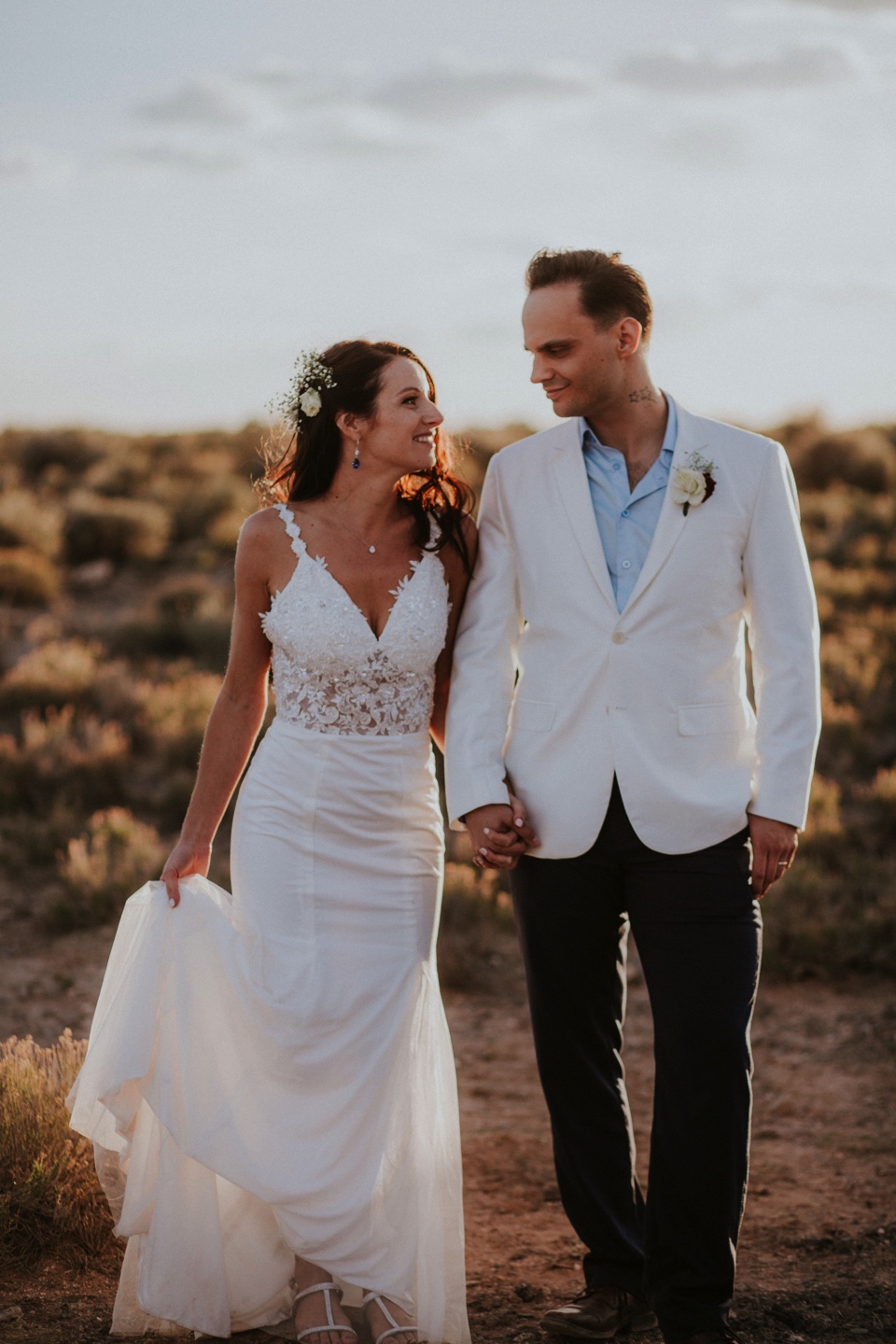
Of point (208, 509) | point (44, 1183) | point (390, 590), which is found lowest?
point (44, 1183)

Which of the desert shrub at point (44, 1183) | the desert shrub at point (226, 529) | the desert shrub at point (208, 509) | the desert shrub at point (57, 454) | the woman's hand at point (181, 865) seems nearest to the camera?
the woman's hand at point (181, 865)

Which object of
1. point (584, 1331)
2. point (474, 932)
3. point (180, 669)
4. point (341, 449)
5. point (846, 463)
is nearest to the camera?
point (584, 1331)

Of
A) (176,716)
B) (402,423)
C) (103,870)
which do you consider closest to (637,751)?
(402,423)

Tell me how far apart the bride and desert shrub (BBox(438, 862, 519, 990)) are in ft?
10.5

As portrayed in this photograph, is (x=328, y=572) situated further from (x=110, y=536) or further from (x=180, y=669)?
(x=110, y=536)

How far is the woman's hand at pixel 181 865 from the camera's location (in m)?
3.68

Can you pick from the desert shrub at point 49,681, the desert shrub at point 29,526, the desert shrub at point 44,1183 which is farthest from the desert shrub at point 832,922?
the desert shrub at point 29,526

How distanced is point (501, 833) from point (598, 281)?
4.69 ft

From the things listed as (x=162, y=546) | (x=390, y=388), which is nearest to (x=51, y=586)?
(x=162, y=546)

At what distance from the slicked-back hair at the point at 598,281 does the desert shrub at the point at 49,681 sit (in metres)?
8.27

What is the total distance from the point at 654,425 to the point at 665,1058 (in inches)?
64.3

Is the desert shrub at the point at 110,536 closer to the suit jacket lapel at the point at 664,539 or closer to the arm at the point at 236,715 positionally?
the arm at the point at 236,715

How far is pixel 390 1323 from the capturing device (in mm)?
3457

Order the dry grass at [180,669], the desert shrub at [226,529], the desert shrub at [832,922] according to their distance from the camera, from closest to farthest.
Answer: the desert shrub at [832,922], the dry grass at [180,669], the desert shrub at [226,529]
